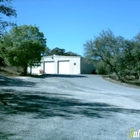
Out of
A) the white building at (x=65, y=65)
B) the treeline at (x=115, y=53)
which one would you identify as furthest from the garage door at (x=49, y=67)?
the treeline at (x=115, y=53)

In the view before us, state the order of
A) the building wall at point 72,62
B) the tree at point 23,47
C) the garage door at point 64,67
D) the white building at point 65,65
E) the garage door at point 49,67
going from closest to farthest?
the tree at point 23,47
the building wall at point 72,62
the white building at point 65,65
the garage door at point 64,67
the garage door at point 49,67

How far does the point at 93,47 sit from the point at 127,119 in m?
28.8

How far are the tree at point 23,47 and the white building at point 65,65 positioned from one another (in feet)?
41.8

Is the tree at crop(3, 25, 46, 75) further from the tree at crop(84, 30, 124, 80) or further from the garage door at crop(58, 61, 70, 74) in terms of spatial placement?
the garage door at crop(58, 61, 70, 74)

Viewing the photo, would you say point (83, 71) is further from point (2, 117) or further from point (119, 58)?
point (2, 117)

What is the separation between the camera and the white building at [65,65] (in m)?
46.8

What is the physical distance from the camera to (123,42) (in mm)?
33719

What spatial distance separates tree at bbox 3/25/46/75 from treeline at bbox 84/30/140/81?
857 centimetres

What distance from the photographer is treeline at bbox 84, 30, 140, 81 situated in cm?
3312

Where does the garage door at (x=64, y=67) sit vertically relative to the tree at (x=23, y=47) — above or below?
below

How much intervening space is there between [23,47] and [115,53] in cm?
1329

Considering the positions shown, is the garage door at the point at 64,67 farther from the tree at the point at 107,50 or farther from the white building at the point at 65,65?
the tree at the point at 107,50

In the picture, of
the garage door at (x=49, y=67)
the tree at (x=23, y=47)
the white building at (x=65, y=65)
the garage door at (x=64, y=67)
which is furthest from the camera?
the garage door at (x=49, y=67)

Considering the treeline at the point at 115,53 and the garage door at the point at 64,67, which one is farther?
the garage door at the point at 64,67
